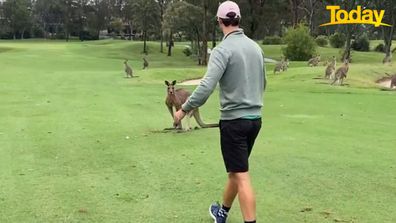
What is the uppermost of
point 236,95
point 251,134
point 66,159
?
point 236,95

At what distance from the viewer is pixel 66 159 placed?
9.04m

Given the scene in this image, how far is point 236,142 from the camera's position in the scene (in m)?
5.26

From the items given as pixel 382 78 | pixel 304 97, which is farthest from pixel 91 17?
pixel 304 97

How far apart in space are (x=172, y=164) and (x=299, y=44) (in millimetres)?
Result: 42611

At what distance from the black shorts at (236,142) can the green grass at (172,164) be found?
991 mm

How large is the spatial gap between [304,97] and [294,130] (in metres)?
8.68

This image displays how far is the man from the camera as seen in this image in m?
5.27

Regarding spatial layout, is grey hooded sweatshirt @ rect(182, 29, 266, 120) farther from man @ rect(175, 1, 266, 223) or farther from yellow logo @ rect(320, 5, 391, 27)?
yellow logo @ rect(320, 5, 391, 27)

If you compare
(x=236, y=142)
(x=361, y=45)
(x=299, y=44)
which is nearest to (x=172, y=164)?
(x=236, y=142)

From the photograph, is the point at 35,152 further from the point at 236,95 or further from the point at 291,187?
the point at 236,95

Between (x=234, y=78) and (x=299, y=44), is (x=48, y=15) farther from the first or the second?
(x=234, y=78)

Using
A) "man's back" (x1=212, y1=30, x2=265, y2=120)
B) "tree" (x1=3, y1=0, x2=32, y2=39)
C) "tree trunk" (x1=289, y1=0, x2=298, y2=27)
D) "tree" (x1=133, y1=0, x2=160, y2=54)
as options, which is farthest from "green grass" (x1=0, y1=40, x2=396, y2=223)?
"tree" (x1=3, y1=0, x2=32, y2=39)

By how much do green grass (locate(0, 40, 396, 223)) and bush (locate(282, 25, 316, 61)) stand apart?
104ft

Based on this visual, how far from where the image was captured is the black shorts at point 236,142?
527 centimetres
